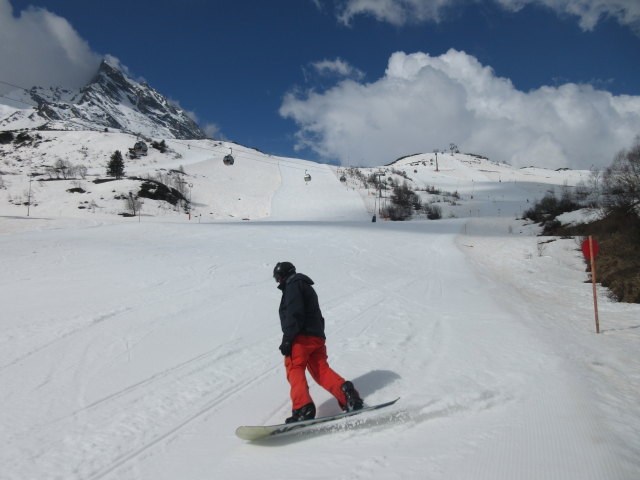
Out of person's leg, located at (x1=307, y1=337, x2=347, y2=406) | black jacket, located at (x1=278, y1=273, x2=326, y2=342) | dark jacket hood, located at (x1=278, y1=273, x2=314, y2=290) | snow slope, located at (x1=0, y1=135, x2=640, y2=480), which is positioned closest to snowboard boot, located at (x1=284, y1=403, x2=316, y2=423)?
snow slope, located at (x1=0, y1=135, x2=640, y2=480)

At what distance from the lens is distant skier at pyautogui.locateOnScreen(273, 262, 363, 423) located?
4160 millimetres

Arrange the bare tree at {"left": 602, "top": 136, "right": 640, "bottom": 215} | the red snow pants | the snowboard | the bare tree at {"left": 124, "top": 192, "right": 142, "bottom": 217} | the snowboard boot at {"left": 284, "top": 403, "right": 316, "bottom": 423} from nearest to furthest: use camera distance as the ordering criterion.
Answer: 1. the snowboard
2. the snowboard boot at {"left": 284, "top": 403, "right": 316, "bottom": 423}
3. the red snow pants
4. the bare tree at {"left": 602, "top": 136, "right": 640, "bottom": 215}
5. the bare tree at {"left": 124, "top": 192, "right": 142, "bottom": 217}

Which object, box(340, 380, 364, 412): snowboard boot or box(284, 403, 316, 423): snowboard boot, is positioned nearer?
box(284, 403, 316, 423): snowboard boot

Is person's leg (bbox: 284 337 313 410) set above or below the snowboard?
above

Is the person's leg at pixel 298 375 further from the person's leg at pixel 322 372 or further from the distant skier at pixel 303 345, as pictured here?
the person's leg at pixel 322 372

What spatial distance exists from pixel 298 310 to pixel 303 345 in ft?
1.30

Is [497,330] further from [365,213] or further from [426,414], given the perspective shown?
[365,213]

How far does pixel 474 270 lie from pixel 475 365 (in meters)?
10.5

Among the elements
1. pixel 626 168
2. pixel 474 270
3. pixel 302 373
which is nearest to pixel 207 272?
Answer: pixel 302 373

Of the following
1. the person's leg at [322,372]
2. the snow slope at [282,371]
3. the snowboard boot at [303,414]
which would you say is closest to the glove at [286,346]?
the person's leg at [322,372]

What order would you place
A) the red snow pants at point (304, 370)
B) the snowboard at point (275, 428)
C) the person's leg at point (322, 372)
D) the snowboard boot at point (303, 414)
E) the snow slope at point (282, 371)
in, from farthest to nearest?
1. the person's leg at point (322, 372)
2. the red snow pants at point (304, 370)
3. the snowboard boot at point (303, 414)
4. the snowboard at point (275, 428)
5. the snow slope at point (282, 371)

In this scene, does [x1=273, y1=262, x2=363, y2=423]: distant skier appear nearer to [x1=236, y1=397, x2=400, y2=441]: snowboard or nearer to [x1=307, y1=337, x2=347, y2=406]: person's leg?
[x1=307, y1=337, x2=347, y2=406]: person's leg

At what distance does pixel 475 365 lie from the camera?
5715 millimetres

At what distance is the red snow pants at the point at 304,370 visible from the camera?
4.10 meters
